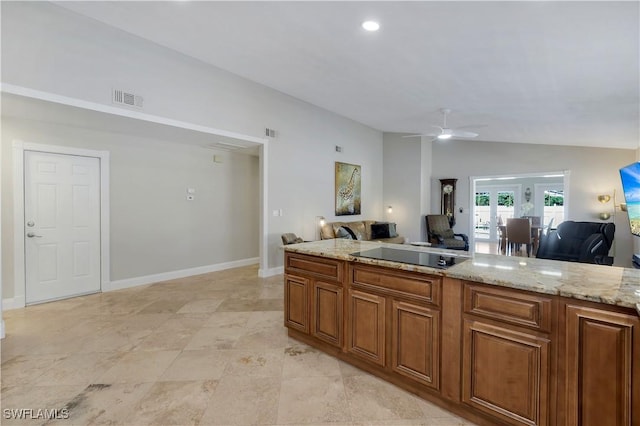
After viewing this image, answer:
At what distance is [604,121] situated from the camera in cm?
434

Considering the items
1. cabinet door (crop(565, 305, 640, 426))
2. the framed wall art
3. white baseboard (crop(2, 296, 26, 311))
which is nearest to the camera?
cabinet door (crop(565, 305, 640, 426))

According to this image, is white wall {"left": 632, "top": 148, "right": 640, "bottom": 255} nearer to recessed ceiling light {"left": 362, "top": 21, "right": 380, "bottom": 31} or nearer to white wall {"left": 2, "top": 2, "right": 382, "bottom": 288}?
white wall {"left": 2, "top": 2, "right": 382, "bottom": 288}

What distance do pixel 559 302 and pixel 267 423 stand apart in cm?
172

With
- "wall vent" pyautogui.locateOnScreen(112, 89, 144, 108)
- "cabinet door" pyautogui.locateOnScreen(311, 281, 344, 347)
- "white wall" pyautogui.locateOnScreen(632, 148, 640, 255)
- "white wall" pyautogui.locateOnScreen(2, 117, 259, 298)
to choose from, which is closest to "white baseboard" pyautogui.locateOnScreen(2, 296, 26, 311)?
"white wall" pyautogui.locateOnScreen(2, 117, 259, 298)

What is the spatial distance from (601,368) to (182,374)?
2.57 metres

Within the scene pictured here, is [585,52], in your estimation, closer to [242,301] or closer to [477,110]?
[477,110]

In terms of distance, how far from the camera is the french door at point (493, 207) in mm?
10281

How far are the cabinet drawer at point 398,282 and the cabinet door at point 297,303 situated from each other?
57 centimetres

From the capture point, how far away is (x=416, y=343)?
1.94m

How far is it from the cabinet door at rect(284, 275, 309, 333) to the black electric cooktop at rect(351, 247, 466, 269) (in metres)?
0.63

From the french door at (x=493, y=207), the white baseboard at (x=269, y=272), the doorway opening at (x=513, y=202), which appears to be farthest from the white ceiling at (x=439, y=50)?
the french door at (x=493, y=207)

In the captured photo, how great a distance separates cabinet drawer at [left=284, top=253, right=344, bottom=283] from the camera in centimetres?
238

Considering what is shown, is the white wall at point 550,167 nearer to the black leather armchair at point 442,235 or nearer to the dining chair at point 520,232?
the black leather armchair at point 442,235

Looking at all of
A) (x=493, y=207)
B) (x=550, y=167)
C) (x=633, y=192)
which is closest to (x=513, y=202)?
(x=493, y=207)
